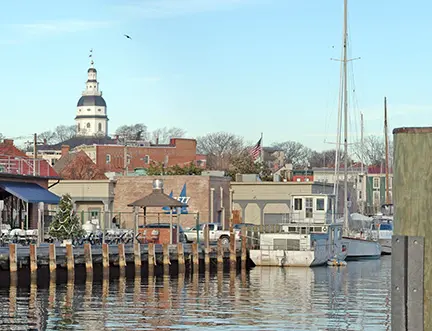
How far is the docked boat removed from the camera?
50969 millimetres

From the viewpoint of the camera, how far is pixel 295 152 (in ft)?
568

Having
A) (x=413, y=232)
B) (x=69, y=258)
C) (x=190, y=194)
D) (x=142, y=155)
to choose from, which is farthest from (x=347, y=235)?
(x=142, y=155)

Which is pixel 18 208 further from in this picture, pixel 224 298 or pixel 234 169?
pixel 234 169

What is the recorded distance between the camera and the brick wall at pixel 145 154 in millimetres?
126750

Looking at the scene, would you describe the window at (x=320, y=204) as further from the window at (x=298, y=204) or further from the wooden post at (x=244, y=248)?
the wooden post at (x=244, y=248)

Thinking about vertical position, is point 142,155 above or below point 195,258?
above

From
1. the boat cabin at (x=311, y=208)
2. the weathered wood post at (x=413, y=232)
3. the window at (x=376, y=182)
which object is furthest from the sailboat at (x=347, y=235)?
the window at (x=376, y=182)

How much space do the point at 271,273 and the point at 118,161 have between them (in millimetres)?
94573

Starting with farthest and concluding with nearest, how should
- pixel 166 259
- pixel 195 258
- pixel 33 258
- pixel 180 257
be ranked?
pixel 195 258 → pixel 180 257 → pixel 166 259 → pixel 33 258

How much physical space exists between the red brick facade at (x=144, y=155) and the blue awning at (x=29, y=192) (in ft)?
228

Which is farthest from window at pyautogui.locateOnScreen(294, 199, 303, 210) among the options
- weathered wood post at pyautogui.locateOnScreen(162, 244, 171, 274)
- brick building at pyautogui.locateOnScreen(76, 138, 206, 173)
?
brick building at pyautogui.locateOnScreen(76, 138, 206, 173)

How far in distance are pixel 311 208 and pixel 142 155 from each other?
8424 centimetres

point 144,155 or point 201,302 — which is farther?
point 144,155

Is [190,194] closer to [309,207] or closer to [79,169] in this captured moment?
[309,207]
